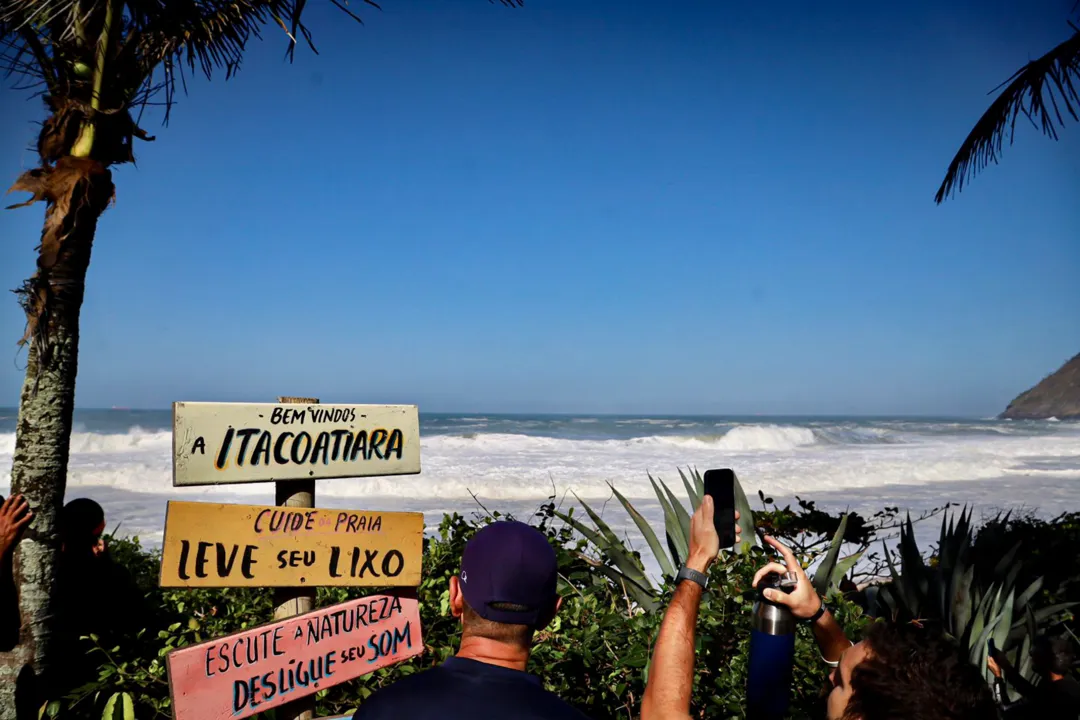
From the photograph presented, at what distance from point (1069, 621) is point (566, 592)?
10.5ft

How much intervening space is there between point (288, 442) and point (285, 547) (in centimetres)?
37

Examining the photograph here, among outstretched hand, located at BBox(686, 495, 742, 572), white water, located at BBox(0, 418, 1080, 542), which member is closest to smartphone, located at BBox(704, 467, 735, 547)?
outstretched hand, located at BBox(686, 495, 742, 572)

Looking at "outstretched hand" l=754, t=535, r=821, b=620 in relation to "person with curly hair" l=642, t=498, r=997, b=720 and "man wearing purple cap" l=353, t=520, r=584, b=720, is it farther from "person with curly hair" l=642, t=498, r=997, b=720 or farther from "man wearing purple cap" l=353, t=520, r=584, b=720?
"man wearing purple cap" l=353, t=520, r=584, b=720

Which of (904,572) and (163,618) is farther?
(904,572)

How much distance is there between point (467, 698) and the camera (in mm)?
1519

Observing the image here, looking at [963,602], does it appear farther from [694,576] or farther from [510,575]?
[510,575]

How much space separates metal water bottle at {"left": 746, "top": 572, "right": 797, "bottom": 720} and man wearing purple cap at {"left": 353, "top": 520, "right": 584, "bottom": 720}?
387 millimetres

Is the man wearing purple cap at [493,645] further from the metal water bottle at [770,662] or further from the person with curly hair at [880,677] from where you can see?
the metal water bottle at [770,662]

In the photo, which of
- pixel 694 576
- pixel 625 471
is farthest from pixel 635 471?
pixel 694 576

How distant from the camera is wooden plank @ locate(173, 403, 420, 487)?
255 centimetres

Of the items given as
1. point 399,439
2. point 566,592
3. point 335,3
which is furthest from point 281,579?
point 335,3

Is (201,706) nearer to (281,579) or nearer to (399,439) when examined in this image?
(281,579)

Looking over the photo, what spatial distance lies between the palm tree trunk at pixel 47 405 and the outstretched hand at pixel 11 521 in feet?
0.89

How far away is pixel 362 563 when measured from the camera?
9.24 ft
